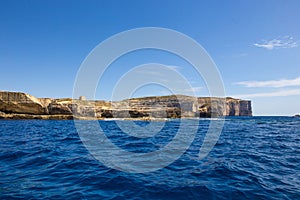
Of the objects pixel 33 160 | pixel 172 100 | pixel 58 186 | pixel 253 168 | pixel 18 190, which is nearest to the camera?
pixel 18 190

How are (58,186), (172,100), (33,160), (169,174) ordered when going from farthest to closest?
(172,100) < (33,160) < (169,174) < (58,186)

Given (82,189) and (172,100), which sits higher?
(172,100)

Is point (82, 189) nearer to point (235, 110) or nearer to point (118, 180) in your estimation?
point (118, 180)

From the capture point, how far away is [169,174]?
739 centimetres

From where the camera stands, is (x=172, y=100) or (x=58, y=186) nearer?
(x=58, y=186)

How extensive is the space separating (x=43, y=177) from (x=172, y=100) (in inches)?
4412

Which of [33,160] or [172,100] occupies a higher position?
[172,100]

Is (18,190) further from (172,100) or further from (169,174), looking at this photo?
(172,100)

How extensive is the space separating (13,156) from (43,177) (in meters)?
4.21

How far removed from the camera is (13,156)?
9.95m

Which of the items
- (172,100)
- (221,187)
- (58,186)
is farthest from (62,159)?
(172,100)

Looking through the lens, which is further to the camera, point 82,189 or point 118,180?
point 118,180

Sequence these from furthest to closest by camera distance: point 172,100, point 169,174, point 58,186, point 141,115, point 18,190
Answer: point 172,100, point 141,115, point 169,174, point 58,186, point 18,190

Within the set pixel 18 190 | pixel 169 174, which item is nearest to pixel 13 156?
pixel 18 190
